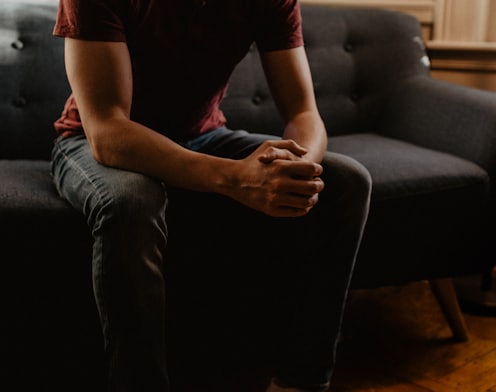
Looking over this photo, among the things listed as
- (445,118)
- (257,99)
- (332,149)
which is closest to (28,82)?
(257,99)

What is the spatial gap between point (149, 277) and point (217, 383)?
1.59 ft

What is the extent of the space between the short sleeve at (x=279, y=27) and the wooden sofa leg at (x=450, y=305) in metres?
0.63

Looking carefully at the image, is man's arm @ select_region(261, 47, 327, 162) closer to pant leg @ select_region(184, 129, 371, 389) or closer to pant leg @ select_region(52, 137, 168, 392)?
pant leg @ select_region(184, 129, 371, 389)

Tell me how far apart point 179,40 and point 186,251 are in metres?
0.38

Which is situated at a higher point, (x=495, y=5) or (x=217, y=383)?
(x=495, y=5)

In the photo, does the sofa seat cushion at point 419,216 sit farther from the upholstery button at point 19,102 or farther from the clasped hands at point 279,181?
the upholstery button at point 19,102

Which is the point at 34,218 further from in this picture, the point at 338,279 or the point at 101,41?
the point at 338,279

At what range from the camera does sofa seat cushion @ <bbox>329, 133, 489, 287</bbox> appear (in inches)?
56.4

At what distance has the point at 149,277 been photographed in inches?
40.9

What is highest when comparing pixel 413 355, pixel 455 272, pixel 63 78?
pixel 63 78

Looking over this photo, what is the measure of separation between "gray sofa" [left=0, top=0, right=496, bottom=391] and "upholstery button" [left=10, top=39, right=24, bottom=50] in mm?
11

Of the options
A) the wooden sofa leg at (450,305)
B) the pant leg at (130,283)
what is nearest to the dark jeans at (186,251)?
the pant leg at (130,283)

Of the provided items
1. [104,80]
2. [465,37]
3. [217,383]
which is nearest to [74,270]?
[104,80]

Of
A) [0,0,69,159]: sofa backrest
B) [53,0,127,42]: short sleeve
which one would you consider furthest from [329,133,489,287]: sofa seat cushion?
[0,0,69,159]: sofa backrest
